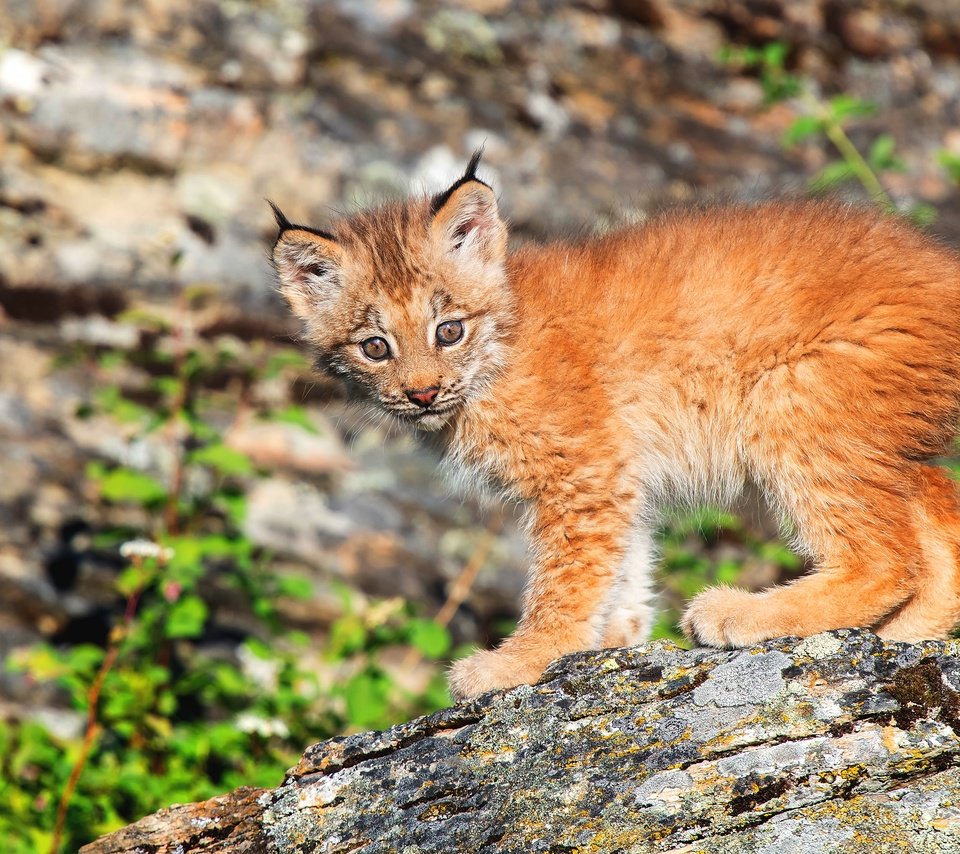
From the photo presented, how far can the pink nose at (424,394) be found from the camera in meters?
4.62

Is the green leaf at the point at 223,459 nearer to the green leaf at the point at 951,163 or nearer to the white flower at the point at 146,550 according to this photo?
the white flower at the point at 146,550

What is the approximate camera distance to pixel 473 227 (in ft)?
16.5

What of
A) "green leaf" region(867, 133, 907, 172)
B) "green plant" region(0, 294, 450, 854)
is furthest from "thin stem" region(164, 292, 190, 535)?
"green leaf" region(867, 133, 907, 172)

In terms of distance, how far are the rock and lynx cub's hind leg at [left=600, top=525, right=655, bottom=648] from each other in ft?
3.59

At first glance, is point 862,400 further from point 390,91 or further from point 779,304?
point 390,91

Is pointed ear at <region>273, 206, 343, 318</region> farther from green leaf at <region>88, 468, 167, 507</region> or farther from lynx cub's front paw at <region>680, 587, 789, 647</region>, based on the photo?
lynx cub's front paw at <region>680, 587, 789, 647</region>

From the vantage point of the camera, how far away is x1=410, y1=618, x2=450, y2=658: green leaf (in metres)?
5.09

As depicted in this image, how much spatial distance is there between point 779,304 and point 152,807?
11.4 ft

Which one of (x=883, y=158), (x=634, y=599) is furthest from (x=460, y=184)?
(x=883, y=158)

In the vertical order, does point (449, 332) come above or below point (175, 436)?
below

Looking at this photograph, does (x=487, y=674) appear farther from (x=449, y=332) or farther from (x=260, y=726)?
(x=449, y=332)

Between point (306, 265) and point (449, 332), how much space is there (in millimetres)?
876

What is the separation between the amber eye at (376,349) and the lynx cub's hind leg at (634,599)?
1.43 meters

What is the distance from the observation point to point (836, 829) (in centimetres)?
265
